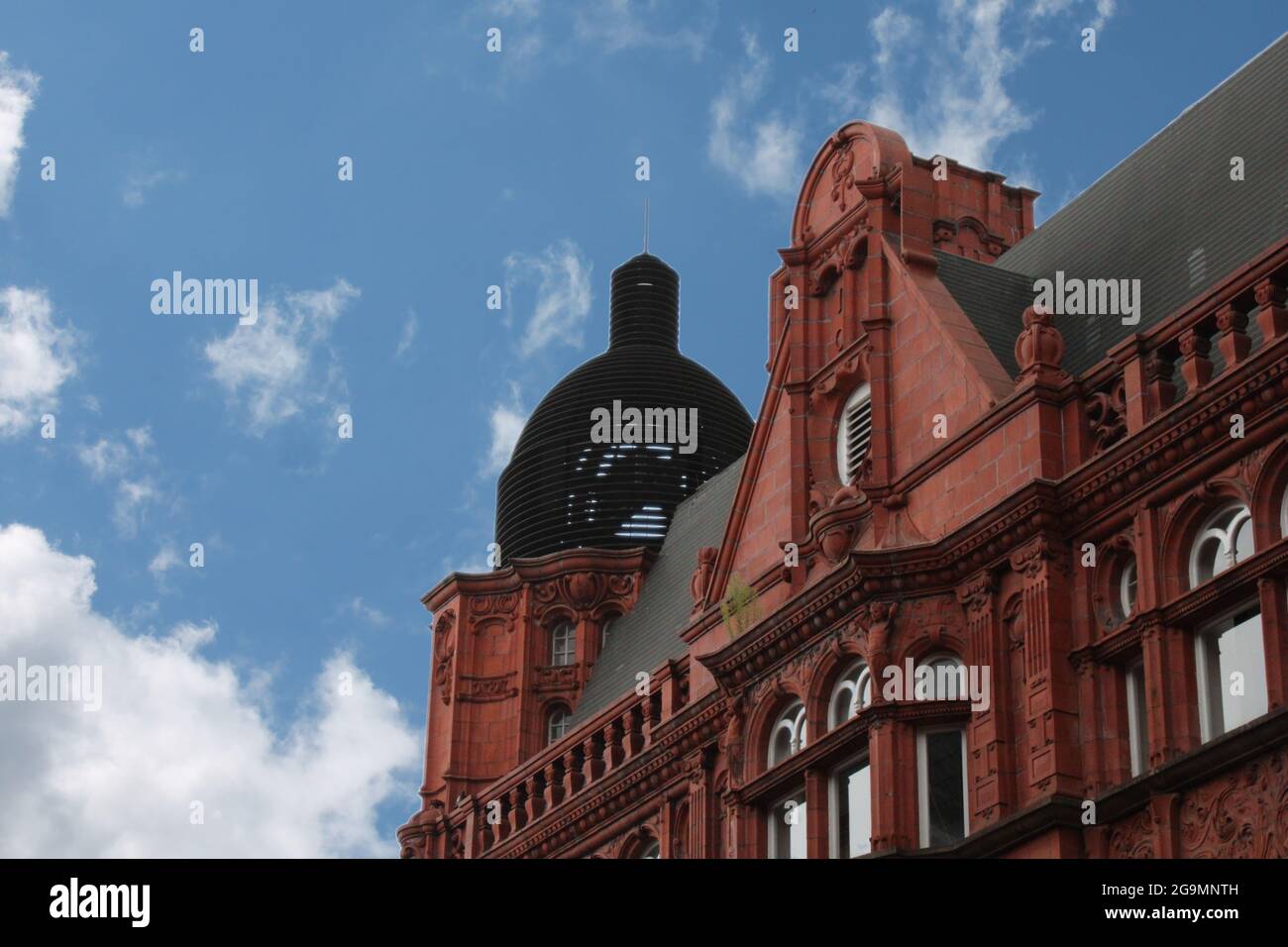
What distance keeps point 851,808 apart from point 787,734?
218 centimetres

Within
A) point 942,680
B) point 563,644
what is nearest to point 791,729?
point 942,680

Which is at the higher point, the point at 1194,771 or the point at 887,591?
the point at 887,591

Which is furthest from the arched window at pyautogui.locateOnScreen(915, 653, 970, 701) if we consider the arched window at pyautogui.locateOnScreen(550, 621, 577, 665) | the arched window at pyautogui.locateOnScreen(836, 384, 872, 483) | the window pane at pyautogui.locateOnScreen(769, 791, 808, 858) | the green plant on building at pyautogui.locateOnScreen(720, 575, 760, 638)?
the arched window at pyautogui.locateOnScreen(550, 621, 577, 665)

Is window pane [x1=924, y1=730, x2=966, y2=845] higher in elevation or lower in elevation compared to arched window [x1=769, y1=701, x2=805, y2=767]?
lower

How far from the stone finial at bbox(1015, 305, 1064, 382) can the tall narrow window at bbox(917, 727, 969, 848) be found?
194 inches

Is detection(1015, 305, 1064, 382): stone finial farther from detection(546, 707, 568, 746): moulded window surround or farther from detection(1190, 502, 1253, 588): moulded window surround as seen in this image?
detection(546, 707, 568, 746): moulded window surround

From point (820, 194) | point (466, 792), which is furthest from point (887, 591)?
point (466, 792)

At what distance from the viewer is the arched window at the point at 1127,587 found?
111 ft

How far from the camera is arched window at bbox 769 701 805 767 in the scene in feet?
127

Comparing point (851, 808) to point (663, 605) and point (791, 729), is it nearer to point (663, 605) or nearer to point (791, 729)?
point (791, 729)

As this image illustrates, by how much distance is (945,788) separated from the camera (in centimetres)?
3528
